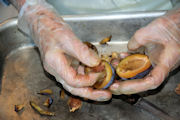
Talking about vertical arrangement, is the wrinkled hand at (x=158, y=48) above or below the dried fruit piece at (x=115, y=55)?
above

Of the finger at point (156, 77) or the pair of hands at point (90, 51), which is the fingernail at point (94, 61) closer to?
the pair of hands at point (90, 51)

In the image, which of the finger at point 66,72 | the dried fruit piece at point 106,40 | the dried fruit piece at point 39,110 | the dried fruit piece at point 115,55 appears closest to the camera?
the finger at point 66,72

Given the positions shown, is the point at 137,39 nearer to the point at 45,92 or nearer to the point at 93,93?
the point at 93,93

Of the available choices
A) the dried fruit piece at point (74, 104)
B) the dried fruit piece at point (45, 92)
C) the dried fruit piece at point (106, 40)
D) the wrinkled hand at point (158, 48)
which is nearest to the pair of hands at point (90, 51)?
the wrinkled hand at point (158, 48)

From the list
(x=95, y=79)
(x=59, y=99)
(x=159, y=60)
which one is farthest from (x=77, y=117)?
(x=159, y=60)

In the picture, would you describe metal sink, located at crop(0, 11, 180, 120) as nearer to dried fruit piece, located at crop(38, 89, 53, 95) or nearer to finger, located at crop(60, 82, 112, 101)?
dried fruit piece, located at crop(38, 89, 53, 95)

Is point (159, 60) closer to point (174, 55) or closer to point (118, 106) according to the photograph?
point (174, 55)

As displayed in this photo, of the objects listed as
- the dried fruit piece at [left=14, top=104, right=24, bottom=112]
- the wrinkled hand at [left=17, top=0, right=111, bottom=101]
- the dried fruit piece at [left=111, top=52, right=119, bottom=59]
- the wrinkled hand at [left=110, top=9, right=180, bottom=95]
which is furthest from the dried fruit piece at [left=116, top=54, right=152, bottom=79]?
the dried fruit piece at [left=14, top=104, right=24, bottom=112]
